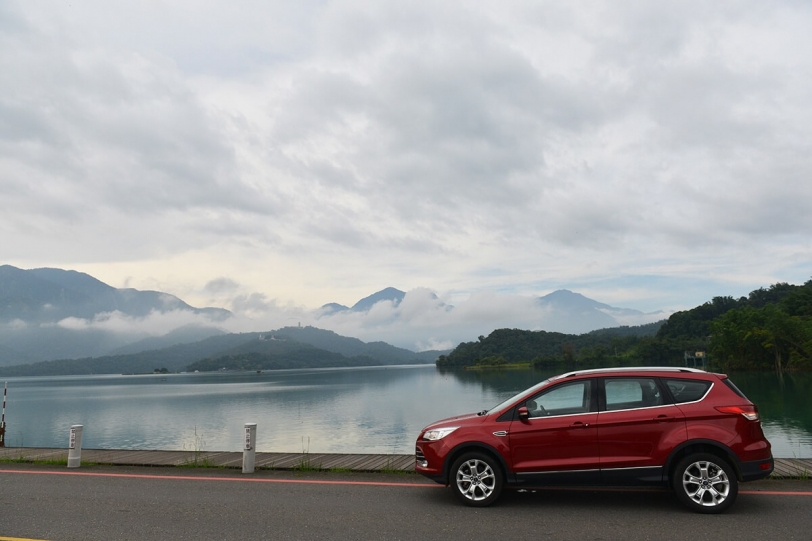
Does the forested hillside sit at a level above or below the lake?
above

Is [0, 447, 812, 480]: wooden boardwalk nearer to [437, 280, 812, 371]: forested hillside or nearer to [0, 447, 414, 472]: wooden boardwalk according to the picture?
[0, 447, 414, 472]: wooden boardwalk

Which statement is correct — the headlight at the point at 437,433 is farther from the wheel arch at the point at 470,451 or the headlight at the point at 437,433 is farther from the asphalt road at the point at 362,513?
the asphalt road at the point at 362,513

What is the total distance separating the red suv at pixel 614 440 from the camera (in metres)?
7.11

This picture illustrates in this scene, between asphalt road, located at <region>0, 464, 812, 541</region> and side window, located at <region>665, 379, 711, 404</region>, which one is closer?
asphalt road, located at <region>0, 464, 812, 541</region>

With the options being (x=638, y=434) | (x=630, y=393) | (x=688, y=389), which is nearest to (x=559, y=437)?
(x=638, y=434)

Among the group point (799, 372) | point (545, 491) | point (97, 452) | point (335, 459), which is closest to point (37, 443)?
point (97, 452)

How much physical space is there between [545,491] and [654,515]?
71.9 inches

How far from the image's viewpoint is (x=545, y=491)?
8.63m

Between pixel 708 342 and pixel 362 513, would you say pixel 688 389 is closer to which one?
pixel 362 513

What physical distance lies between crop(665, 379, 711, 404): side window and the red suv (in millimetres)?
12

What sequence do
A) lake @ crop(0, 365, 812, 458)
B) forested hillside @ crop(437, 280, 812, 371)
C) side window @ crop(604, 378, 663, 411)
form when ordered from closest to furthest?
side window @ crop(604, 378, 663, 411) → lake @ crop(0, 365, 812, 458) → forested hillside @ crop(437, 280, 812, 371)

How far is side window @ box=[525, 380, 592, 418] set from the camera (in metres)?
7.69

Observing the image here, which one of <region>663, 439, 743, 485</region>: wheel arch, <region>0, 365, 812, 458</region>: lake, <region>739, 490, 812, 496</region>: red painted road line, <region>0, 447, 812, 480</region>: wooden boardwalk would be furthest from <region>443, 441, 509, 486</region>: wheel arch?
<region>0, 365, 812, 458</region>: lake

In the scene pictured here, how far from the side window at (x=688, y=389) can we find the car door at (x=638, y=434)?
13 centimetres
